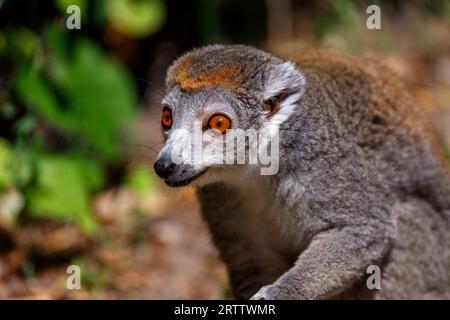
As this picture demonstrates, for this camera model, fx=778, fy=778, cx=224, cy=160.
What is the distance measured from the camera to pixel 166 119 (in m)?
6.22

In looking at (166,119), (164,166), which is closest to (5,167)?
(166,119)

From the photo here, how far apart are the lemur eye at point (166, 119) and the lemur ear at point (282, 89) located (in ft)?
2.47

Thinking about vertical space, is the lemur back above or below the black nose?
above

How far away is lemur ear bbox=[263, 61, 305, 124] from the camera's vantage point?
6145 mm

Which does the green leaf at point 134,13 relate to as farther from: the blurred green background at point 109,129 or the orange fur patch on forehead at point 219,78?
the orange fur patch on forehead at point 219,78

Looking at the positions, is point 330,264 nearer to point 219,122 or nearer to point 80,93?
point 219,122

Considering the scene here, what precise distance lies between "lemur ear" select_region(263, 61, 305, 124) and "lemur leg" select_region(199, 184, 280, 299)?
0.85 meters

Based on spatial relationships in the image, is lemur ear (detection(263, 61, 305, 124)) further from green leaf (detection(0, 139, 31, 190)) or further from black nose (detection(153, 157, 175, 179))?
green leaf (detection(0, 139, 31, 190))

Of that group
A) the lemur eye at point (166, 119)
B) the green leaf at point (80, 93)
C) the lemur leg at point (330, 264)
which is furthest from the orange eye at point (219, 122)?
the green leaf at point (80, 93)

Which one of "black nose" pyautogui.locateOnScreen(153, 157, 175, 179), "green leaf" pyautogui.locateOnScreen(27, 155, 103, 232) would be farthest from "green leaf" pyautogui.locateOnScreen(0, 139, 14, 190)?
"black nose" pyautogui.locateOnScreen(153, 157, 175, 179)

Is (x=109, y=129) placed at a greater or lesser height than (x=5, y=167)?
greater

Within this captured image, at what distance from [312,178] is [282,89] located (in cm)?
75

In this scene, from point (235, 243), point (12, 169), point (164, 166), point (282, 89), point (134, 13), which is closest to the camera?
point (164, 166)
